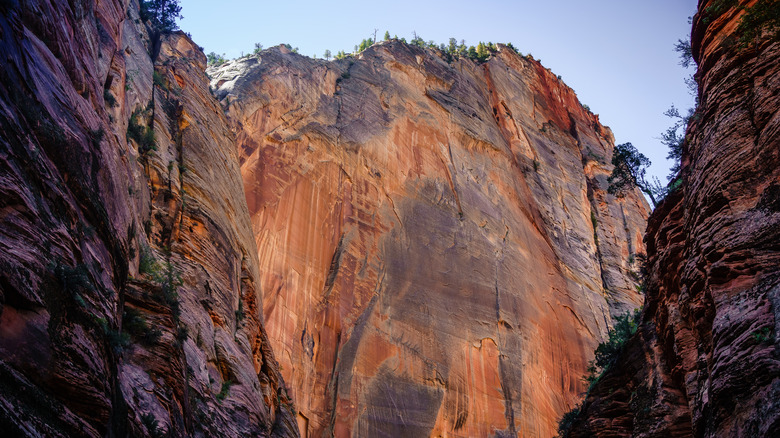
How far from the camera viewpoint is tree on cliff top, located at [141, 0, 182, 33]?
97.2 ft

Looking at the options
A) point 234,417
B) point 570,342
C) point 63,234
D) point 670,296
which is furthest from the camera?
point 570,342

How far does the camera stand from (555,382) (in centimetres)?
3519

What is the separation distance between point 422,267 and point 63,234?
24.9 metres

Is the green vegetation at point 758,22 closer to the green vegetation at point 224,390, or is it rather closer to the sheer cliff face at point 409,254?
the green vegetation at point 224,390

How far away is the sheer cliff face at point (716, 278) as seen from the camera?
37.5ft

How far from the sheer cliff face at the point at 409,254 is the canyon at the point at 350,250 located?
142mm

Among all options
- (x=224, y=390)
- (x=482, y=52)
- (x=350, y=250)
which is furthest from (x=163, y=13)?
(x=482, y=52)

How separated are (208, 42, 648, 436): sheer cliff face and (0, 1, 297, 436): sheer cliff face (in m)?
6.79

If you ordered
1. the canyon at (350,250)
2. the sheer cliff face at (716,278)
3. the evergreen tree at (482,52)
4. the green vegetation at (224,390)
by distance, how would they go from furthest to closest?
the evergreen tree at (482,52) → the green vegetation at (224,390) → the sheer cliff face at (716,278) → the canyon at (350,250)

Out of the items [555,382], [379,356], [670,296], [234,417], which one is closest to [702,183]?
[670,296]

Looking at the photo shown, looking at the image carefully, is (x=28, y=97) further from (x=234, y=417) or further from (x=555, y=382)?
(x=555, y=382)

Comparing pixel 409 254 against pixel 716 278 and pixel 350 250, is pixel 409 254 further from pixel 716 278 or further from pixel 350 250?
pixel 716 278

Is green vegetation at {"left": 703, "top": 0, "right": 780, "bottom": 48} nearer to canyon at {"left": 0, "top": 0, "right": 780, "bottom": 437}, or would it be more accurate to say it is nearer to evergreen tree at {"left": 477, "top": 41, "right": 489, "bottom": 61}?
canyon at {"left": 0, "top": 0, "right": 780, "bottom": 437}

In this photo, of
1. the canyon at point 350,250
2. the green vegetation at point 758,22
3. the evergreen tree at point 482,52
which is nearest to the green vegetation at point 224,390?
the canyon at point 350,250
